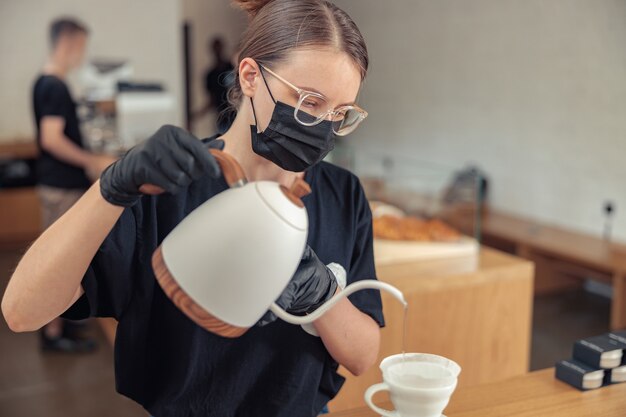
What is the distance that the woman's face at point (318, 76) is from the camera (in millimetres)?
1023

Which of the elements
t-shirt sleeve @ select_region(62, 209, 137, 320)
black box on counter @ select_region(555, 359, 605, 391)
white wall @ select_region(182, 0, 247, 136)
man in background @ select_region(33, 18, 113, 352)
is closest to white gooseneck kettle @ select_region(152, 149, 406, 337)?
t-shirt sleeve @ select_region(62, 209, 137, 320)

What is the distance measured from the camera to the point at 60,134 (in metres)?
3.33

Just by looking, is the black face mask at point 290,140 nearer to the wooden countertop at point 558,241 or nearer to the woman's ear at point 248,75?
the woman's ear at point 248,75

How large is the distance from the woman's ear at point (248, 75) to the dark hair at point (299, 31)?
12 mm

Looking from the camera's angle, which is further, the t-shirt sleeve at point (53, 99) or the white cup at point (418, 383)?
the t-shirt sleeve at point (53, 99)

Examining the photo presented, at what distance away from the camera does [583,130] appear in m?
4.51

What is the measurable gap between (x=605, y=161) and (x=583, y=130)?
0.86 ft

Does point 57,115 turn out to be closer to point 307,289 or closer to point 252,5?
point 252,5

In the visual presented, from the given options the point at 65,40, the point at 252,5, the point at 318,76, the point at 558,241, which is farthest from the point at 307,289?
the point at 558,241

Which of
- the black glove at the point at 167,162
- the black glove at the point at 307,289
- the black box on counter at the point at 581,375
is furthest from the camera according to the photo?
the black box on counter at the point at 581,375

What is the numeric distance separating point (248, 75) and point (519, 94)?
425 centimetres

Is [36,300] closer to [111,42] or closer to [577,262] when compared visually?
[577,262]

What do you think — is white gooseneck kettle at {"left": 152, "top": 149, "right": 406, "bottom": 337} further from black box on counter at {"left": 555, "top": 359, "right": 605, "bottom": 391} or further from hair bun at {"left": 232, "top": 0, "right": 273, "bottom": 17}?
black box on counter at {"left": 555, "top": 359, "right": 605, "bottom": 391}

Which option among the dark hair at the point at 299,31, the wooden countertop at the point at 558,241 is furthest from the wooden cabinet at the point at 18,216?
the dark hair at the point at 299,31
